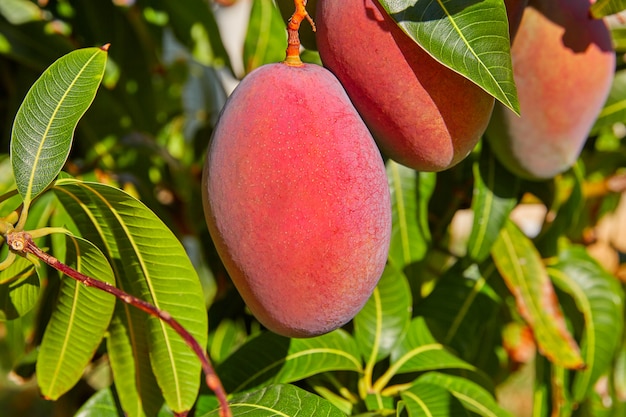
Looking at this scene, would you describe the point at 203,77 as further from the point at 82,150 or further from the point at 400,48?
the point at 400,48

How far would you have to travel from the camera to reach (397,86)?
2.23 feet

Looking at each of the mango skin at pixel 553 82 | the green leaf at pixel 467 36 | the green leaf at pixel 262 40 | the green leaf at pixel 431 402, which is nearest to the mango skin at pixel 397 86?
the green leaf at pixel 467 36

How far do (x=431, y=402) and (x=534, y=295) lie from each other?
27cm

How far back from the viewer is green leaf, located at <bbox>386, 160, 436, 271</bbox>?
100 cm

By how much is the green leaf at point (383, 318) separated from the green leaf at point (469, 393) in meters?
0.06

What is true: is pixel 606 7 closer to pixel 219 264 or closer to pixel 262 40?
pixel 262 40

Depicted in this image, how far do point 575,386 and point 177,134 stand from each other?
0.94 m

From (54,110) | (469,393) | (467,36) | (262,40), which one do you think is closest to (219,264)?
(262,40)

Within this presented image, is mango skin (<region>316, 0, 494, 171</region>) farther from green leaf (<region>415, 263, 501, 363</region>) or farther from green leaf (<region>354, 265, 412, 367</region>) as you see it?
green leaf (<region>415, 263, 501, 363</region>)

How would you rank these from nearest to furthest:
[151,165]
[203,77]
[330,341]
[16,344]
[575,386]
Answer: [330,341] < [16,344] < [575,386] < [151,165] < [203,77]

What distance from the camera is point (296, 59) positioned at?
2.27 ft

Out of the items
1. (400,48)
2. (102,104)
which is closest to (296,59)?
(400,48)

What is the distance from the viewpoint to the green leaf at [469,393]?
35.7 inches

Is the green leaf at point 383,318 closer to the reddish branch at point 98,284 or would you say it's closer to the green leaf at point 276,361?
the green leaf at point 276,361
